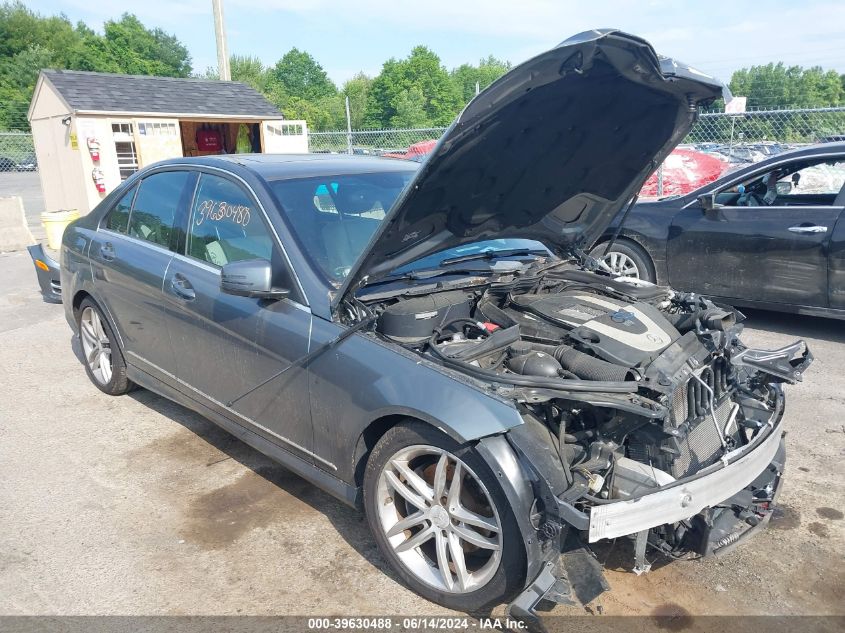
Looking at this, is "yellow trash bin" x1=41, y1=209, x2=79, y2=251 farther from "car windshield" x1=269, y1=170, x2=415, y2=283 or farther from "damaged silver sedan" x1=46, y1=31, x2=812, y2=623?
"car windshield" x1=269, y1=170, x2=415, y2=283

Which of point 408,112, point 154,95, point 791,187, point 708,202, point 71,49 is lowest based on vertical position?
point 708,202

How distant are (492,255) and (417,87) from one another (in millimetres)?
64759

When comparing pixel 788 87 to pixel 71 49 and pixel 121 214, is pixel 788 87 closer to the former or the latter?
pixel 121 214

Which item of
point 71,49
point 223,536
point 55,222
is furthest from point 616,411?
point 71,49

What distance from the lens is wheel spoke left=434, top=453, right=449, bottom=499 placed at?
2662mm

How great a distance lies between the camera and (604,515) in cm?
236

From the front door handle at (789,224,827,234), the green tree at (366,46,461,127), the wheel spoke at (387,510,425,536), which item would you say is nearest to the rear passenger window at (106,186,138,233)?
the wheel spoke at (387,510,425,536)

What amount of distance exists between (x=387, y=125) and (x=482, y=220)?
50.3 m

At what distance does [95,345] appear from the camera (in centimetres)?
508

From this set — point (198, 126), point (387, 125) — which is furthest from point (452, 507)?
point (387, 125)

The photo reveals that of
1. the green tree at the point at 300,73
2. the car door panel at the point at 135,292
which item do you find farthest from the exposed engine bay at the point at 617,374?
the green tree at the point at 300,73

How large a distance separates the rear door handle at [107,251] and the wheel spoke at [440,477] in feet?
9.65

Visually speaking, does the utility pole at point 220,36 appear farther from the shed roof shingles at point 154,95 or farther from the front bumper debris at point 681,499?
the front bumper debris at point 681,499

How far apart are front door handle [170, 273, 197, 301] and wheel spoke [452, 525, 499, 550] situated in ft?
6.45
